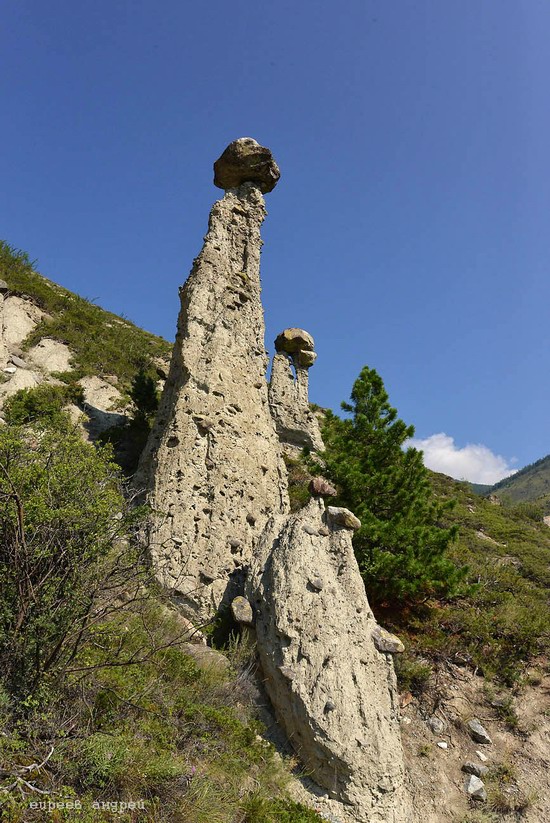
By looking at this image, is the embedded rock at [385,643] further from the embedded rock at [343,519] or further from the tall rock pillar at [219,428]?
the tall rock pillar at [219,428]

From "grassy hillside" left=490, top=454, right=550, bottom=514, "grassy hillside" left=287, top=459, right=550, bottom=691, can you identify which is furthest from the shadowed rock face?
"grassy hillside" left=490, top=454, right=550, bottom=514

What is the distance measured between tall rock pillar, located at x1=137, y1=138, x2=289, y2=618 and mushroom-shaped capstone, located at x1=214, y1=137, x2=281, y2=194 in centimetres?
3

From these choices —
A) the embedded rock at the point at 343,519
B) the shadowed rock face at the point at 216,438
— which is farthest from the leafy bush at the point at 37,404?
the embedded rock at the point at 343,519

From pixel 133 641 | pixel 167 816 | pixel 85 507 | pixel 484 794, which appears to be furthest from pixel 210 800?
pixel 484 794

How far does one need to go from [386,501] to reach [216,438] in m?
4.42

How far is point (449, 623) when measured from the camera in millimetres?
9672

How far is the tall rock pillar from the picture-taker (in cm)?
828

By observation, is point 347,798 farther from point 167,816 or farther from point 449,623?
point 449,623

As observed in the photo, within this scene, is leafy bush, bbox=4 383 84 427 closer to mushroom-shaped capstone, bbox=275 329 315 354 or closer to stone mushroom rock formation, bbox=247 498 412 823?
stone mushroom rock formation, bbox=247 498 412 823

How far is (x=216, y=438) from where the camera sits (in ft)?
31.9

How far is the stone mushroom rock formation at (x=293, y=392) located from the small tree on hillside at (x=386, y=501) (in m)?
7.33

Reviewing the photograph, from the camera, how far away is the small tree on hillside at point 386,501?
927 centimetres

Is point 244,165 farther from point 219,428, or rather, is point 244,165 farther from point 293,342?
point 293,342

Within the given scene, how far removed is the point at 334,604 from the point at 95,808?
4.53 m
